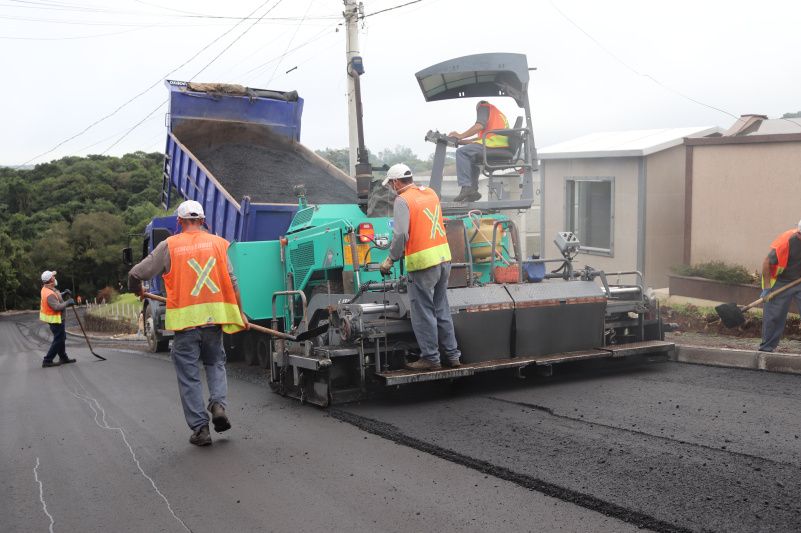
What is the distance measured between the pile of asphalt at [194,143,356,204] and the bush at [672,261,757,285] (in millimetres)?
5508

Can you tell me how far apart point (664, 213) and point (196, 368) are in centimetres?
1024

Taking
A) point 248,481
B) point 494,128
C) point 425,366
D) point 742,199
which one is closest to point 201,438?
point 248,481

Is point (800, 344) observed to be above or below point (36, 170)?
below

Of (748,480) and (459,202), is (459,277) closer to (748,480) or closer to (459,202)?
(459,202)

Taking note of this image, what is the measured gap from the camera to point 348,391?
6.94m

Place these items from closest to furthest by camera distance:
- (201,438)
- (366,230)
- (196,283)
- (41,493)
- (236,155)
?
(41,493), (201,438), (196,283), (366,230), (236,155)

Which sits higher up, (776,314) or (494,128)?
(494,128)

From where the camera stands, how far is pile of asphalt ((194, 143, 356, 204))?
10789 millimetres

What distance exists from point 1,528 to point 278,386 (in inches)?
141

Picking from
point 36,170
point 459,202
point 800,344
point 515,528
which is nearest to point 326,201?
point 459,202

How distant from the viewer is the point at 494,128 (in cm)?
809

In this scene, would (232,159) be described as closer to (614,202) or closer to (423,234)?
(423,234)

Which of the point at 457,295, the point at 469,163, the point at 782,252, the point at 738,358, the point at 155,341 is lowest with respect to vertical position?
the point at 155,341

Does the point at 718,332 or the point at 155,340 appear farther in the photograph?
the point at 155,340
